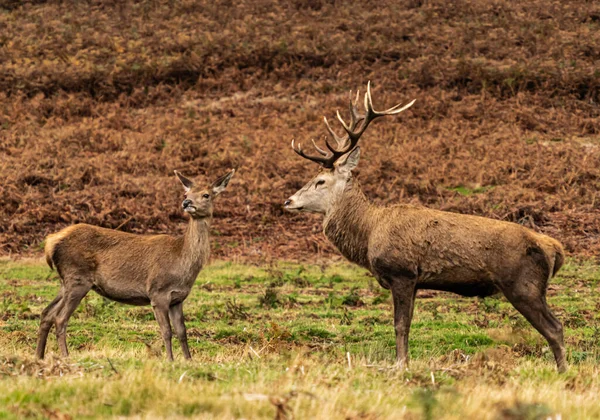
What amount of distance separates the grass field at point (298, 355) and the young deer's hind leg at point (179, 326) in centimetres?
21

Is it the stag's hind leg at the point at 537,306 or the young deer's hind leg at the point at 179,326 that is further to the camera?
the young deer's hind leg at the point at 179,326

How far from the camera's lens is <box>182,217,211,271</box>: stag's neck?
37.7 feet

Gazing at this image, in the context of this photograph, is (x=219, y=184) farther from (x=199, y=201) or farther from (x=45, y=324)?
(x=45, y=324)

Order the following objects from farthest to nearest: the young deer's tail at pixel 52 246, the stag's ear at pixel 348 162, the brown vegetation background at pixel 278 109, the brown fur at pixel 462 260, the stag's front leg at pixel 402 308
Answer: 1. the brown vegetation background at pixel 278 109
2. the stag's ear at pixel 348 162
3. the young deer's tail at pixel 52 246
4. the stag's front leg at pixel 402 308
5. the brown fur at pixel 462 260

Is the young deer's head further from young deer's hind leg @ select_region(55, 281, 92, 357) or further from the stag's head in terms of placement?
young deer's hind leg @ select_region(55, 281, 92, 357)

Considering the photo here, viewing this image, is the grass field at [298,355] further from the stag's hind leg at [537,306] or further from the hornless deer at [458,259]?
the hornless deer at [458,259]

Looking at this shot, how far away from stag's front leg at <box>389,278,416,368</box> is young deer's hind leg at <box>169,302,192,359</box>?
2.58m

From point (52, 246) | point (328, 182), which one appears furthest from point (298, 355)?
point (52, 246)

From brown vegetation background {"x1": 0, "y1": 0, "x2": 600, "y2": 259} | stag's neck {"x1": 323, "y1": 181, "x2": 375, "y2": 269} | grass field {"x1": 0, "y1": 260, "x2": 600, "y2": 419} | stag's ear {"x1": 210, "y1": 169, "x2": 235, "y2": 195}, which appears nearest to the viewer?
grass field {"x1": 0, "y1": 260, "x2": 600, "y2": 419}

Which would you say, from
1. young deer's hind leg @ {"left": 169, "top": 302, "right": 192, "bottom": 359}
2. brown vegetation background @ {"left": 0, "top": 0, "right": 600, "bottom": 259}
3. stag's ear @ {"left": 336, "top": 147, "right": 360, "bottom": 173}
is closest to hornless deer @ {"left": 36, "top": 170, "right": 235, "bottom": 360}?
young deer's hind leg @ {"left": 169, "top": 302, "right": 192, "bottom": 359}

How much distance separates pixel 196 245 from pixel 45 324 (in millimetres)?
2177

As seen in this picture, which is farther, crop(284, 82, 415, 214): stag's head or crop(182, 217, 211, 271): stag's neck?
crop(284, 82, 415, 214): stag's head

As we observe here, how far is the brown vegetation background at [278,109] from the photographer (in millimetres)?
24844

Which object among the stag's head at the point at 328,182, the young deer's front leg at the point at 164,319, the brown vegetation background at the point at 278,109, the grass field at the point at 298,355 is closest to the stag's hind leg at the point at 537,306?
the grass field at the point at 298,355
